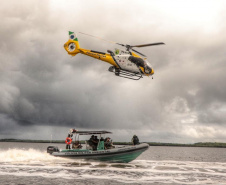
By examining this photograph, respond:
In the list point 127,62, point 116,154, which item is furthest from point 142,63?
point 116,154

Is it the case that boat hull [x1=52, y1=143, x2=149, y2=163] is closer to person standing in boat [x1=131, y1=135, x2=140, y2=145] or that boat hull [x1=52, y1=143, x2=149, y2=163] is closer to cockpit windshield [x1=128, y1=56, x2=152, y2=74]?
person standing in boat [x1=131, y1=135, x2=140, y2=145]

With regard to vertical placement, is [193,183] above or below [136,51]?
below

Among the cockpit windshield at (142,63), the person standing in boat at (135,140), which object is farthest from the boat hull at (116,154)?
the cockpit windshield at (142,63)

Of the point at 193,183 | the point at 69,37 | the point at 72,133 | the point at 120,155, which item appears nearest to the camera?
the point at 193,183

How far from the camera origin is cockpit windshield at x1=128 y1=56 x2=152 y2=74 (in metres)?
25.2

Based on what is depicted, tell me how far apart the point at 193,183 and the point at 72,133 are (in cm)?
1340

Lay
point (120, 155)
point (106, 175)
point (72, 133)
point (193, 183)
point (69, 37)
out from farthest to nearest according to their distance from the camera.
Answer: point (69, 37)
point (72, 133)
point (120, 155)
point (106, 175)
point (193, 183)

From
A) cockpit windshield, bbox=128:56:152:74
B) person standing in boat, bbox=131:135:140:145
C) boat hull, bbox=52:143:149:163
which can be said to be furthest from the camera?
cockpit windshield, bbox=128:56:152:74

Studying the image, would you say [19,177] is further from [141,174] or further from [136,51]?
[136,51]

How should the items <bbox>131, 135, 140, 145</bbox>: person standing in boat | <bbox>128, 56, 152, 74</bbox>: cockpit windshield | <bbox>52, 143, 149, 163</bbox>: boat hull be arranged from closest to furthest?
<bbox>52, 143, 149, 163</bbox>: boat hull < <bbox>131, 135, 140, 145</bbox>: person standing in boat < <bbox>128, 56, 152, 74</bbox>: cockpit windshield

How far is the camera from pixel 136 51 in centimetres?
2591

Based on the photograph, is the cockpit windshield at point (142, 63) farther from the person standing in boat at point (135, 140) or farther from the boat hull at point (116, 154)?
the boat hull at point (116, 154)

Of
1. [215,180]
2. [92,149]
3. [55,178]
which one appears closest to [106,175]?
[55,178]

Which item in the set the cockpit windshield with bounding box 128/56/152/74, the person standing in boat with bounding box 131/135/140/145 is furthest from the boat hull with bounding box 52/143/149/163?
the cockpit windshield with bounding box 128/56/152/74
